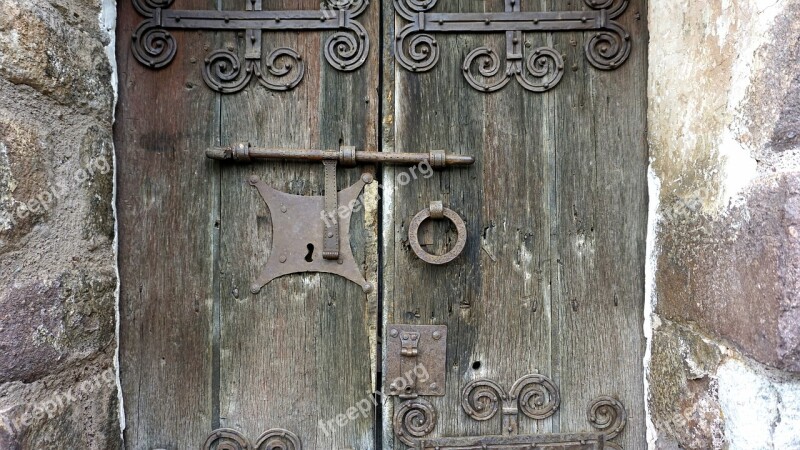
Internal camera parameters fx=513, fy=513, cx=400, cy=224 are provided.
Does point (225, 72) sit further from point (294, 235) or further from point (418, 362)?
point (418, 362)

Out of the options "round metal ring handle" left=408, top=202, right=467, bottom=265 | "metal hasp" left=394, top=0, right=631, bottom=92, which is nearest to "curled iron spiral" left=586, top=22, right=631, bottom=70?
"metal hasp" left=394, top=0, right=631, bottom=92

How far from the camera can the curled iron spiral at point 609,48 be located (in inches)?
46.4

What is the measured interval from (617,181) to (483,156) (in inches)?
12.3

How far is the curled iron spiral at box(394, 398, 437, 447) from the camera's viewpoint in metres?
1.17

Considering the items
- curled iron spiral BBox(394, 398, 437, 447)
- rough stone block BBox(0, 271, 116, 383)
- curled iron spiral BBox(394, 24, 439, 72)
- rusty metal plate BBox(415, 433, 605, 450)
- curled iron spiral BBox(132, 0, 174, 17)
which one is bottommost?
rusty metal plate BBox(415, 433, 605, 450)

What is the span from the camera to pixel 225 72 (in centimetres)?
117

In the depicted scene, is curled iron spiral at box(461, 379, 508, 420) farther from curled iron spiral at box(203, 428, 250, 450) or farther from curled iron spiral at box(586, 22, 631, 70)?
curled iron spiral at box(586, 22, 631, 70)

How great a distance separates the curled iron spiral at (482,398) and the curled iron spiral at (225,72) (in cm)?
87

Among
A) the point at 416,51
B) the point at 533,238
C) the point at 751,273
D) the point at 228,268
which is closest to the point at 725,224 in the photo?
the point at 751,273

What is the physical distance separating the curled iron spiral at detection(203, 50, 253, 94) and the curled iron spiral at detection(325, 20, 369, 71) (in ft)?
0.62

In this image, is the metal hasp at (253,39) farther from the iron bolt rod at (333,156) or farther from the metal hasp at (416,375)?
the metal hasp at (416,375)

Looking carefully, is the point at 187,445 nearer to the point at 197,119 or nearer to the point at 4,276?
the point at 4,276

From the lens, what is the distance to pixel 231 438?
3.79 ft

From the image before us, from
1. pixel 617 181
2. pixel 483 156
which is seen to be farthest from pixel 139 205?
pixel 617 181
